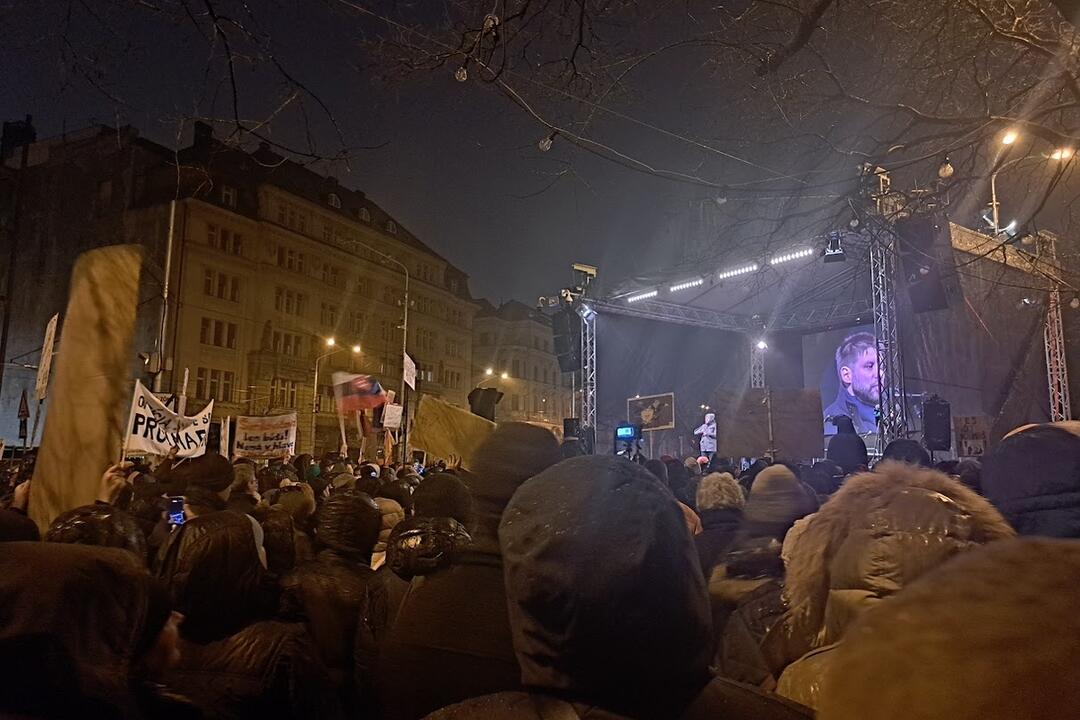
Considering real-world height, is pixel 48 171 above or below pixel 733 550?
above

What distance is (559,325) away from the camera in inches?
807

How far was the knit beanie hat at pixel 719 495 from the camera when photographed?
415 centimetres

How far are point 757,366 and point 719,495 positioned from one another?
19.8 meters

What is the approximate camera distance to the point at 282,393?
1873 inches

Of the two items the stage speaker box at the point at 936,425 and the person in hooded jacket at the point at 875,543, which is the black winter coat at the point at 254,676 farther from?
the stage speaker box at the point at 936,425

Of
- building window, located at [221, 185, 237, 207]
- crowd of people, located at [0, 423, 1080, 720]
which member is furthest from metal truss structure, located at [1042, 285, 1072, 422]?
building window, located at [221, 185, 237, 207]

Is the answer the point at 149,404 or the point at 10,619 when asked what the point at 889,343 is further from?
the point at 10,619

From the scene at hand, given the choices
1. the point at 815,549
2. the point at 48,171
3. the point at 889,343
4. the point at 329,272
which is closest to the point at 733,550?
the point at 815,549

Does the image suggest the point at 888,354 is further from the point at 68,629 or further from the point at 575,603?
the point at 68,629

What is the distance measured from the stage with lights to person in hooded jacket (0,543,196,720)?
8585 mm

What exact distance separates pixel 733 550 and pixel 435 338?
60.3 m

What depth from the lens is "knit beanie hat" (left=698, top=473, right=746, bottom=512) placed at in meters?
4.15

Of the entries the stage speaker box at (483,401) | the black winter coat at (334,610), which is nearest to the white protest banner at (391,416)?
the stage speaker box at (483,401)

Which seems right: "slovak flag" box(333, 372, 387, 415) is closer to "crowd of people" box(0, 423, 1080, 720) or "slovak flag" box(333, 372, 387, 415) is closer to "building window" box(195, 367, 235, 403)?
"crowd of people" box(0, 423, 1080, 720)
